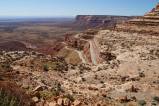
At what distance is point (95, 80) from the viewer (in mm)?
17656

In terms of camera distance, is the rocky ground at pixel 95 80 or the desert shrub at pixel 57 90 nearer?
the rocky ground at pixel 95 80

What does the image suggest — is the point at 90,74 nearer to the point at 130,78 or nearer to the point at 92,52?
the point at 130,78

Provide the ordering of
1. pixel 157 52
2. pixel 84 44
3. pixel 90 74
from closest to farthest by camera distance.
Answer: pixel 90 74
pixel 157 52
pixel 84 44

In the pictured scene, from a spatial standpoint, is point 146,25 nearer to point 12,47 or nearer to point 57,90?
point 57,90

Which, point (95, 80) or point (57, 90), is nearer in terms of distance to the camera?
point (57, 90)

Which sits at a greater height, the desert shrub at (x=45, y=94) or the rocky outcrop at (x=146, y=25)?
the rocky outcrop at (x=146, y=25)

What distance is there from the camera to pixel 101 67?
21281 mm

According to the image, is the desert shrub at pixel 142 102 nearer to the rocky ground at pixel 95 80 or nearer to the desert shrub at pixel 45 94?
the rocky ground at pixel 95 80

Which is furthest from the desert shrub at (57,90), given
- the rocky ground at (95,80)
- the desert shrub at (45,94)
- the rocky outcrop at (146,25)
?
the rocky outcrop at (146,25)

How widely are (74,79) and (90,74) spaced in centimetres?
149

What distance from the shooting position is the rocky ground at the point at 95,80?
1295 centimetres

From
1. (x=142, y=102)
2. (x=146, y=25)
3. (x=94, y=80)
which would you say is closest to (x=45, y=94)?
(x=142, y=102)

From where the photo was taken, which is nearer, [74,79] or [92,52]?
[74,79]

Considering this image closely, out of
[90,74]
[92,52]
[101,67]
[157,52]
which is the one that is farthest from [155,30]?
[90,74]
